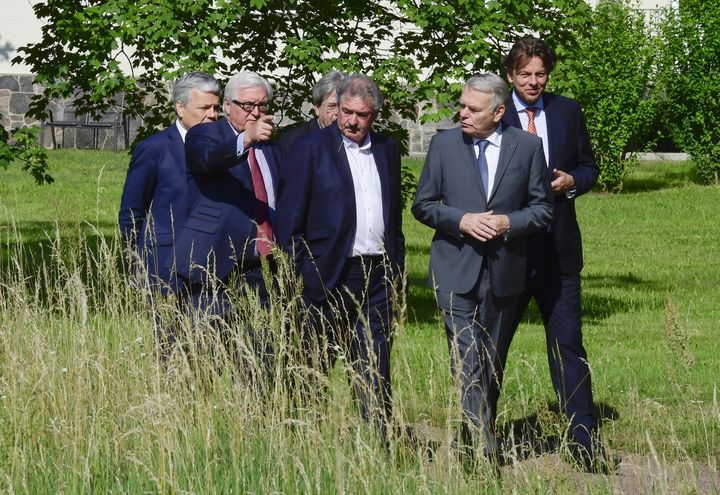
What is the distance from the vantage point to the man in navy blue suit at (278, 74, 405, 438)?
250 inches

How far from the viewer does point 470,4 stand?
35.7 feet

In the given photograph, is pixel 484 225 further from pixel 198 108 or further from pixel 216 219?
pixel 198 108

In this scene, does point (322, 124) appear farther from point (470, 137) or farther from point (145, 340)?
point (145, 340)

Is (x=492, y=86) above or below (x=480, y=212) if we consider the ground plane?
above

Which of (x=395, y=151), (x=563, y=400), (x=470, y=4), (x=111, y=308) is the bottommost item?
(x=563, y=400)

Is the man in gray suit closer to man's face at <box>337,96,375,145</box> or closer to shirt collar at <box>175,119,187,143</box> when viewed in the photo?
man's face at <box>337,96,375,145</box>

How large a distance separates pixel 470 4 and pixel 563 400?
486 cm

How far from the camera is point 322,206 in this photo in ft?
21.0

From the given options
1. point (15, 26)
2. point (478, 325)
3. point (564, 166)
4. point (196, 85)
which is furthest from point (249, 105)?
point (15, 26)

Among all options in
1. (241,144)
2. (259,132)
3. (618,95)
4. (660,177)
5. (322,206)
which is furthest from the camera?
(660,177)

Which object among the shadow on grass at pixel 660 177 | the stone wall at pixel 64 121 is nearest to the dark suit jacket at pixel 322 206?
the shadow on grass at pixel 660 177

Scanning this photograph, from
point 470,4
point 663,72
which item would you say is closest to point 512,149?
point 470,4

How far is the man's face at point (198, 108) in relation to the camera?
6.57 metres

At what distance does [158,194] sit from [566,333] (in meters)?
2.14
